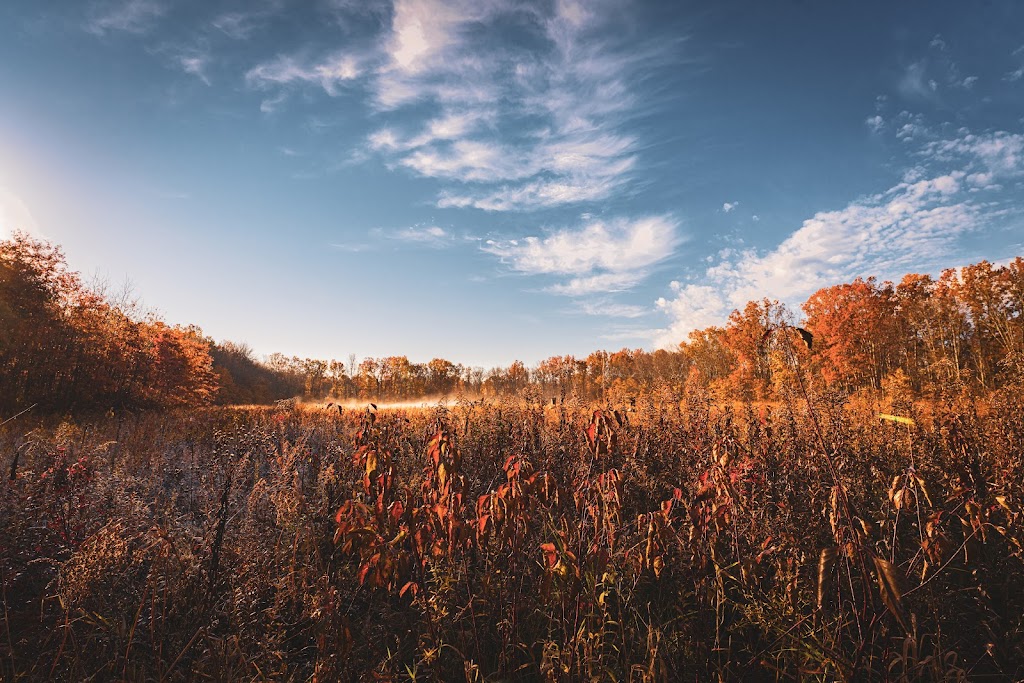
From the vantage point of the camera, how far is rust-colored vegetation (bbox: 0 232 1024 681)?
7.30 feet

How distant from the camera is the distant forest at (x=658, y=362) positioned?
1507 cm

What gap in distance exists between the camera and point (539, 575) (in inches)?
130

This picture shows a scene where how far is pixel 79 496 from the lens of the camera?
13.8 feet

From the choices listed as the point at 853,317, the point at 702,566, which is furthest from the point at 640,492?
the point at 853,317

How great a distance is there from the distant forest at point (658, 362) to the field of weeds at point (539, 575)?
1.38m

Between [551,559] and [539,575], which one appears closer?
[551,559]

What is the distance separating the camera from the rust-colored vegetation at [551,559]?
2.22m

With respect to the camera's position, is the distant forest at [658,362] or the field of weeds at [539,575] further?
the distant forest at [658,362]

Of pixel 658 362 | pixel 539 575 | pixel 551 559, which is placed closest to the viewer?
pixel 551 559

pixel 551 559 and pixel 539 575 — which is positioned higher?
pixel 551 559

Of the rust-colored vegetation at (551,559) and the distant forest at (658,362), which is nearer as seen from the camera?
the rust-colored vegetation at (551,559)

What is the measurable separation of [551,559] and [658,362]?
44.7 m

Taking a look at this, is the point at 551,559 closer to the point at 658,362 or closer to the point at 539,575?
the point at 539,575

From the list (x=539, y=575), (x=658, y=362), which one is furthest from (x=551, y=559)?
(x=658, y=362)
